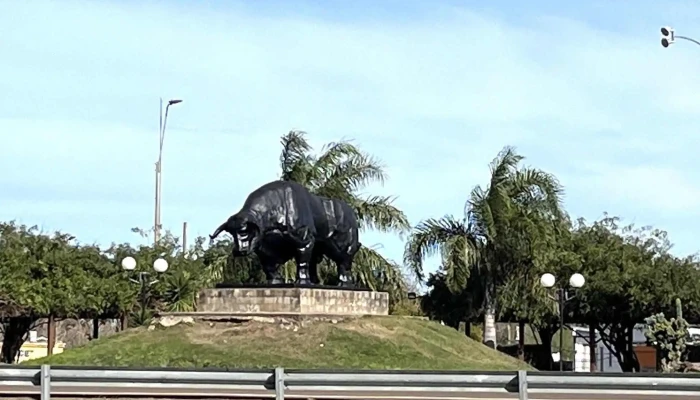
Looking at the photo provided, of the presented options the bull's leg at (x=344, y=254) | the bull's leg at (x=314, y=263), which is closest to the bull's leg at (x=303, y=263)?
the bull's leg at (x=314, y=263)

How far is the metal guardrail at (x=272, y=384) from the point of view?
47.4 feet

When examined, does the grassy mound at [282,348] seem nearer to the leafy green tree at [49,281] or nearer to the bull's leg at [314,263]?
the bull's leg at [314,263]

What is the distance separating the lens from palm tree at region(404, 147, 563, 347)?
3603 centimetres

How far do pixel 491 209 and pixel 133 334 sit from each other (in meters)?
13.8

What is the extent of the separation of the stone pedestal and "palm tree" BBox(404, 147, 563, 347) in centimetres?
873

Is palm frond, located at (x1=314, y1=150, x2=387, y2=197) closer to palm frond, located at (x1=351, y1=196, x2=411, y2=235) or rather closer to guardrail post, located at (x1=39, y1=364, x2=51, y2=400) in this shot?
palm frond, located at (x1=351, y1=196, x2=411, y2=235)

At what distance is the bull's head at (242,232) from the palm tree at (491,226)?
10.5m

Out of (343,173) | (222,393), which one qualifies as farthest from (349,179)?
(222,393)

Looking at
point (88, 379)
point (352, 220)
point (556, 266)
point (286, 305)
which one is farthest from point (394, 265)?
point (88, 379)

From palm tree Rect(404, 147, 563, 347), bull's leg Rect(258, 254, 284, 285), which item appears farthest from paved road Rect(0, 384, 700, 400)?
palm tree Rect(404, 147, 563, 347)

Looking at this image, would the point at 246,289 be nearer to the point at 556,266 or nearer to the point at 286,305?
the point at 286,305

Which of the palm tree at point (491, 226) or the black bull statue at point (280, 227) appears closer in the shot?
the black bull statue at point (280, 227)

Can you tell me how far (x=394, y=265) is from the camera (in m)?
37.6

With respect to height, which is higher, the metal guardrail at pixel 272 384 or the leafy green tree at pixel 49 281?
the leafy green tree at pixel 49 281
